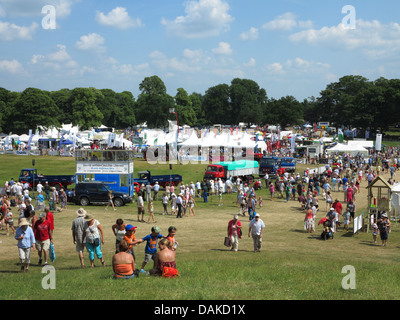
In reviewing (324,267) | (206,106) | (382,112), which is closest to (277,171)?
(324,267)

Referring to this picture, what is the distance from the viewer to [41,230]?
12.7 meters

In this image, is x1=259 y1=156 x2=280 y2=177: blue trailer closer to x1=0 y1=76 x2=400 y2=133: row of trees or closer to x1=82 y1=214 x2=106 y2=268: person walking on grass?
x1=82 y1=214 x2=106 y2=268: person walking on grass

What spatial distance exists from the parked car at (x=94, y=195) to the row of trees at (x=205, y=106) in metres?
71.7

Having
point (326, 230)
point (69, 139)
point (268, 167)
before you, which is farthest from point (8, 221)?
point (69, 139)

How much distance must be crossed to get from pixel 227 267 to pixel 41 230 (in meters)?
5.51

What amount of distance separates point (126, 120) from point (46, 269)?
139421 millimetres

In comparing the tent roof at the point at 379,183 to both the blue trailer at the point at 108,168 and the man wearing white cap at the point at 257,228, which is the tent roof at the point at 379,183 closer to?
the man wearing white cap at the point at 257,228

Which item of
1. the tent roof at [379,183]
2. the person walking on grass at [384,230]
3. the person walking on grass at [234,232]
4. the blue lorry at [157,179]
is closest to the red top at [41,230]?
the person walking on grass at [234,232]

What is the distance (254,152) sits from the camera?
56.9 m

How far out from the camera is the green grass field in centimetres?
894

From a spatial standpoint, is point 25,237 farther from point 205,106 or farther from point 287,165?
point 205,106

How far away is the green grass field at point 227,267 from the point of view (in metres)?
8.94

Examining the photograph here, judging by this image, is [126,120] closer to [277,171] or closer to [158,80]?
[158,80]

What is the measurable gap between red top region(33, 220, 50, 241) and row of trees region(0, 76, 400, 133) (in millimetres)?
87002
